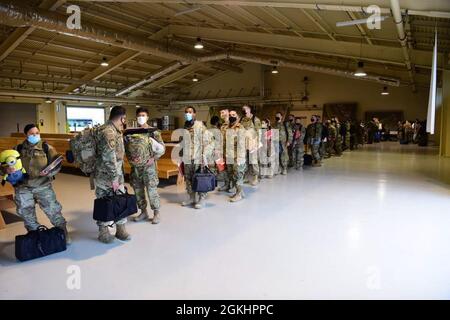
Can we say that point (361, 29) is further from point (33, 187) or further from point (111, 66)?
point (111, 66)

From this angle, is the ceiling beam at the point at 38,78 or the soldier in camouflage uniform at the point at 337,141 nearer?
the soldier in camouflage uniform at the point at 337,141

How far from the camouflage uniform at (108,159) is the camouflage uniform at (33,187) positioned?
0.42 m

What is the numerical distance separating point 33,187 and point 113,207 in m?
0.77

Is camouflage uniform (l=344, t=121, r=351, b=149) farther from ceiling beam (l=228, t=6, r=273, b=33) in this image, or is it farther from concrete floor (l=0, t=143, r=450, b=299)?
concrete floor (l=0, t=143, r=450, b=299)

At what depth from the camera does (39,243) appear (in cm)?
296

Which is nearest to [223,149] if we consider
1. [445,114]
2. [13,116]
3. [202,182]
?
[202,182]

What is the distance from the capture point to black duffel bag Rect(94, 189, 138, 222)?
10.2 feet

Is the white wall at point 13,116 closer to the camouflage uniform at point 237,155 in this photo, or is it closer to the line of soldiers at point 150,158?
the line of soldiers at point 150,158

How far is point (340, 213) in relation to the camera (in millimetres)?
4379

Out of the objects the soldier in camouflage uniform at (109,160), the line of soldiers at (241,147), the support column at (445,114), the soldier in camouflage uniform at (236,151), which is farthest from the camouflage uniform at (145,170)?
the support column at (445,114)

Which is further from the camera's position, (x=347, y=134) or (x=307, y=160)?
(x=347, y=134)

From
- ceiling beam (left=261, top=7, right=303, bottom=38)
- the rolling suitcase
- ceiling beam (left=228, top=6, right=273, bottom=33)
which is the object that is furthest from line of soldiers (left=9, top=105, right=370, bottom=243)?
ceiling beam (left=228, top=6, right=273, bottom=33)

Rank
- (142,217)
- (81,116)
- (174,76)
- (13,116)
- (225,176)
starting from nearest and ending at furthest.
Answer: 1. (142,217)
2. (225,176)
3. (13,116)
4. (174,76)
5. (81,116)

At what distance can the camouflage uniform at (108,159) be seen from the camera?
316cm
